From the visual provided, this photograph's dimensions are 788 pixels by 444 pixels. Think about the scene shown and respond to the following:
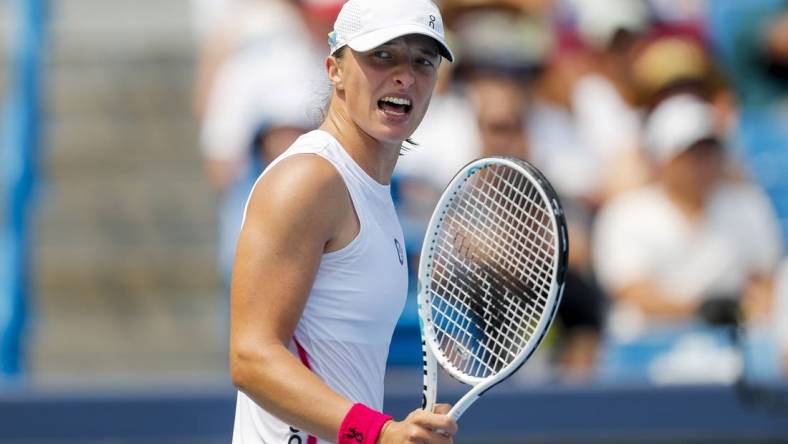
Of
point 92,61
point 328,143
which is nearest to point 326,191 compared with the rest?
point 328,143

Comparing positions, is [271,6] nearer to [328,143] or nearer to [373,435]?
Answer: [328,143]

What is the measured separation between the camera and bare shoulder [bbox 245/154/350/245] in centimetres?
243

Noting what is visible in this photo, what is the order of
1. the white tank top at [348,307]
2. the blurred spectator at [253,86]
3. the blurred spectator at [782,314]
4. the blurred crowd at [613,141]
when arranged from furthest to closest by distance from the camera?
1. the blurred spectator at [253,86]
2. the blurred crowd at [613,141]
3. the blurred spectator at [782,314]
4. the white tank top at [348,307]

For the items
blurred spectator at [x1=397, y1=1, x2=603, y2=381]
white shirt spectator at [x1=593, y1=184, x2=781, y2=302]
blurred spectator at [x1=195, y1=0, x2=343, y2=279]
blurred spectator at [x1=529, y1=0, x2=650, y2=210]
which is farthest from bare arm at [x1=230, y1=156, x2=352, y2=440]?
blurred spectator at [x1=529, y1=0, x2=650, y2=210]

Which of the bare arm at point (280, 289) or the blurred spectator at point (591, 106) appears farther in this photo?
the blurred spectator at point (591, 106)

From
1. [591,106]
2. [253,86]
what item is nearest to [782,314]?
[591,106]

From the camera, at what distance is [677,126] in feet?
19.8

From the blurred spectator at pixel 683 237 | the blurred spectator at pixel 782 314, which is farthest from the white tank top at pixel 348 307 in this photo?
the blurred spectator at pixel 782 314

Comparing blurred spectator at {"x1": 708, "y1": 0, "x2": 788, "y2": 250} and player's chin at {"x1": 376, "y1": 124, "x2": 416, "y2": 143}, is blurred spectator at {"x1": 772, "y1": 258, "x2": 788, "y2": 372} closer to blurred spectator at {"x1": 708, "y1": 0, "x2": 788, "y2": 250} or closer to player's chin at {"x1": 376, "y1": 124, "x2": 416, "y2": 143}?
blurred spectator at {"x1": 708, "y1": 0, "x2": 788, "y2": 250}

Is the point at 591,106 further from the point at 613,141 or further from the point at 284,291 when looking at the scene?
the point at 284,291

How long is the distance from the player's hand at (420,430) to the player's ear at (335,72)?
0.68m

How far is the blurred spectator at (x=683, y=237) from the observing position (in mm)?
5699

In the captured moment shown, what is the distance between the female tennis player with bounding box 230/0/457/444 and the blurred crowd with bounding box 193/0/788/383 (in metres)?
2.75

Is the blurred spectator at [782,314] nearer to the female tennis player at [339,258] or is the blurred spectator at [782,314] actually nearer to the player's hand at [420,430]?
the female tennis player at [339,258]
